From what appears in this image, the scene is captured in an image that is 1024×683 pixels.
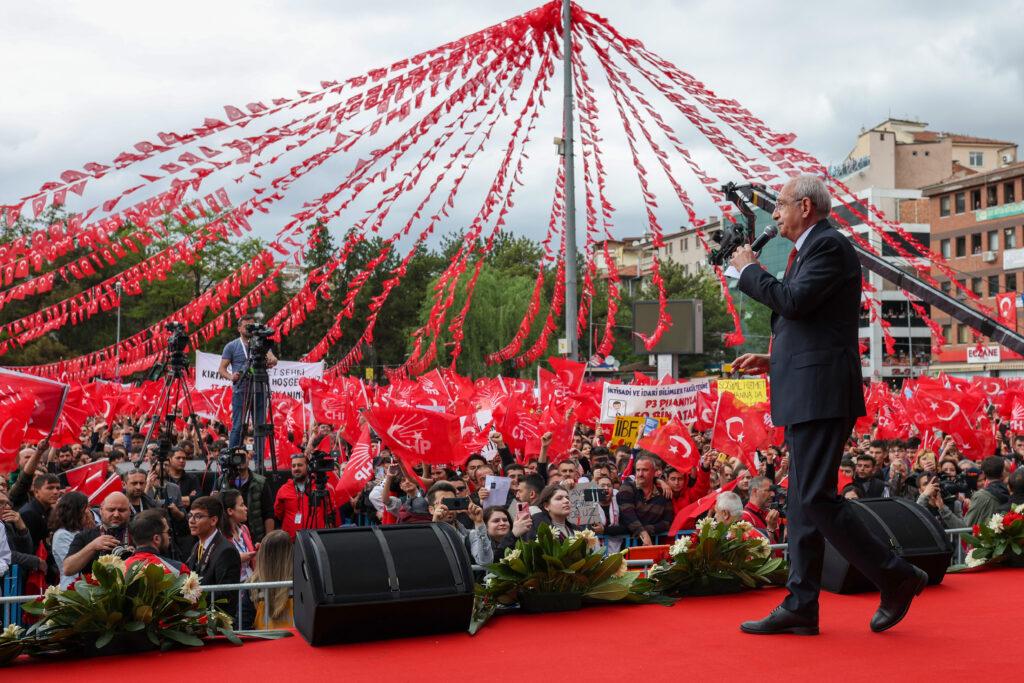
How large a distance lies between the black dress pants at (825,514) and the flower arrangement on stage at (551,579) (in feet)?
3.21

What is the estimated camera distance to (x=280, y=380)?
20.7 m

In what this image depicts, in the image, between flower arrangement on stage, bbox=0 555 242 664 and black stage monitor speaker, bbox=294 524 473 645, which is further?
black stage monitor speaker, bbox=294 524 473 645

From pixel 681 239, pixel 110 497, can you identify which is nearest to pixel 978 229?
pixel 681 239

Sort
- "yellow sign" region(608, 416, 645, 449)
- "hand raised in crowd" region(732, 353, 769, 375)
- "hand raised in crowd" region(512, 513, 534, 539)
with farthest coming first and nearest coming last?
"yellow sign" region(608, 416, 645, 449), "hand raised in crowd" region(512, 513, 534, 539), "hand raised in crowd" region(732, 353, 769, 375)

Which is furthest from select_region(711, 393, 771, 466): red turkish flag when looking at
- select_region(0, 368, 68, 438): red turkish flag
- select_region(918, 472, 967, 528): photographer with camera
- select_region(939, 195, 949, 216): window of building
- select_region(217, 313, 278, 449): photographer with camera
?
select_region(939, 195, 949, 216): window of building

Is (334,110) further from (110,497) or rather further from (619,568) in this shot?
(619,568)

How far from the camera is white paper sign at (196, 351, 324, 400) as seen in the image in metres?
20.6

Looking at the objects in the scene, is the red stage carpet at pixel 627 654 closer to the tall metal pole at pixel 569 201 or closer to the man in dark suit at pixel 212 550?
the man in dark suit at pixel 212 550

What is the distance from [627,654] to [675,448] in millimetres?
8546

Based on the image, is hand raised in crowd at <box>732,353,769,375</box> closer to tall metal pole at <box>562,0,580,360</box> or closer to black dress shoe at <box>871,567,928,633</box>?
black dress shoe at <box>871,567,928,633</box>

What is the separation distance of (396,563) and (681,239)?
11600 cm

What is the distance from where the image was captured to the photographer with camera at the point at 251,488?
399 inches

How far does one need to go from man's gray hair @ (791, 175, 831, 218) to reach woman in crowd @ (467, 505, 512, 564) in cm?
451

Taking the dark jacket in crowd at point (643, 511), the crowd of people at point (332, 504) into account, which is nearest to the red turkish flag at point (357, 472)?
the crowd of people at point (332, 504)
